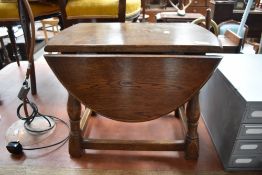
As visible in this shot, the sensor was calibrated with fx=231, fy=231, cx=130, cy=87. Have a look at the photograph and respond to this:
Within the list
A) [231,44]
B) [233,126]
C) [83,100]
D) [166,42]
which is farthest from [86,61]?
[231,44]

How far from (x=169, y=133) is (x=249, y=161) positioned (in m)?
0.39

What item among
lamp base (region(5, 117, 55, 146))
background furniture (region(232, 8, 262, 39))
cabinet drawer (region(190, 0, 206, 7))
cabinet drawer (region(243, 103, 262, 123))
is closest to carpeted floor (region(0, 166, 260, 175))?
lamp base (region(5, 117, 55, 146))

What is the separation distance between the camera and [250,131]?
0.87m

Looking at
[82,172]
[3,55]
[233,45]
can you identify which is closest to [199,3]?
[233,45]

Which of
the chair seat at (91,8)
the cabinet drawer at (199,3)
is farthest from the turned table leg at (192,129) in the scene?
the cabinet drawer at (199,3)

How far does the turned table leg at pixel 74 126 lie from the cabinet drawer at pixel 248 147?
2.09 ft

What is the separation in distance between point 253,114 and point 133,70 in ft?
1.51

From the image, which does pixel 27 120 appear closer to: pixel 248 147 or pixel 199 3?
pixel 248 147

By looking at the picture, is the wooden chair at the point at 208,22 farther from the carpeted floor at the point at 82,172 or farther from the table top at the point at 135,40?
the carpeted floor at the point at 82,172

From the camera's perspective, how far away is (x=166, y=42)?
0.84 m

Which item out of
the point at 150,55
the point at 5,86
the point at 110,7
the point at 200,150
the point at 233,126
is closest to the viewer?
the point at 150,55

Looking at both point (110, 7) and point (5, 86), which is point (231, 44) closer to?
point (110, 7)

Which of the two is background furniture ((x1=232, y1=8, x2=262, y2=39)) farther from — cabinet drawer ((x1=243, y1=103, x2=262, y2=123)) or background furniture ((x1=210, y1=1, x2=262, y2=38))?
cabinet drawer ((x1=243, y1=103, x2=262, y2=123))

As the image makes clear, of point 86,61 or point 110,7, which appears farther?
point 110,7
